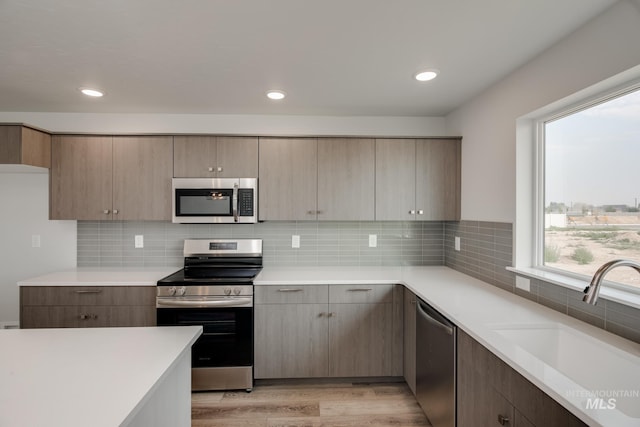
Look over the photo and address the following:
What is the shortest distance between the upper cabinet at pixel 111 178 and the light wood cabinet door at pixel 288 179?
835 mm

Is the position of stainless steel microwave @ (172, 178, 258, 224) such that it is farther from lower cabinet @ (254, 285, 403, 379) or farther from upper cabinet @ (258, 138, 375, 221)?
lower cabinet @ (254, 285, 403, 379)

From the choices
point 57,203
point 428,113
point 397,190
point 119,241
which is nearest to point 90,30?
point 57,203

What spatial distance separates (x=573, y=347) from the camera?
146cm

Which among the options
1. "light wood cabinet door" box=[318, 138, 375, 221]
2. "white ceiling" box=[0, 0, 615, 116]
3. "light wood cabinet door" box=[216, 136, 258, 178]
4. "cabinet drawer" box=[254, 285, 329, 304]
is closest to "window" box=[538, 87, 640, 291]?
"white ceiling" box=[0, 0, 615, 116]

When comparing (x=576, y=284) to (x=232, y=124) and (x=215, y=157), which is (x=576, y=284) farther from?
(x=232, y=124)

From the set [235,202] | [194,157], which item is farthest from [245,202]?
[194,157]

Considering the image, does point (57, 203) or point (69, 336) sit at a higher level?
point (57, 203)

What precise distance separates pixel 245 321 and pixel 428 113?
2467mm

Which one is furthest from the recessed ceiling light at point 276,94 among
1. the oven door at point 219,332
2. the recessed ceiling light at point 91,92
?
the oven door at point 219,332

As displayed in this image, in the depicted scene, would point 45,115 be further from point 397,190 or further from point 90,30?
point 397,190

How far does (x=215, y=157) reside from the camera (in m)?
2.81

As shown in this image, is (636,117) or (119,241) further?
(119,241)

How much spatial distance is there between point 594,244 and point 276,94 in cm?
224

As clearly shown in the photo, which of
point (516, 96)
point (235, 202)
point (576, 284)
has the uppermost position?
point (516, 96)
